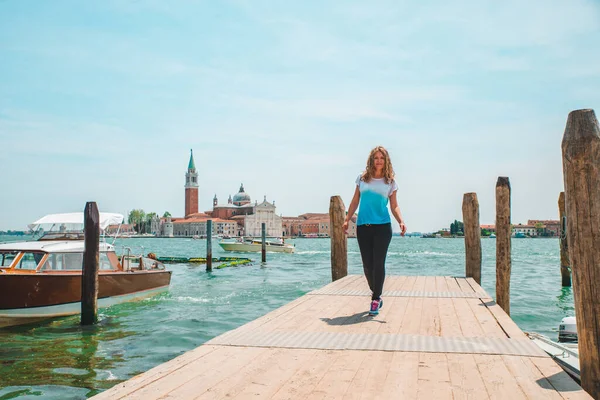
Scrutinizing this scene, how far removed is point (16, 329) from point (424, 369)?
35.3 ft

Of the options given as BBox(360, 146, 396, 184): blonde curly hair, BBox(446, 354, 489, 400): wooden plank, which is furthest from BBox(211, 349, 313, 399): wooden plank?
BBox(360, 146, 396, 184): blonde curly hair

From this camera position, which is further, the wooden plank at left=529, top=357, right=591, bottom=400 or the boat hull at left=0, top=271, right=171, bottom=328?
the boat hull at left=0, top=271, right=171, bottom=328

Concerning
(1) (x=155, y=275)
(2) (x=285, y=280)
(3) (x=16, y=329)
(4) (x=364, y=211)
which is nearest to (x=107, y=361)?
(3) (x=16, y=329)

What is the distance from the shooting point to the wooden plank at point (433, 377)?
10.1 ft

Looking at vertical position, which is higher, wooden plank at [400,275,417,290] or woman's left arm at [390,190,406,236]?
woman's left arm at [390,190,406,236]

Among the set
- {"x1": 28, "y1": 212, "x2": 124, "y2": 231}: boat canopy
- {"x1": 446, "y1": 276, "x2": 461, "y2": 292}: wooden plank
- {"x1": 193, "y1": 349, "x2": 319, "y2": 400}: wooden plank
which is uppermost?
{"x1": 28, "y1": 212, "x2": 124, "y2": 231}: boat canopy

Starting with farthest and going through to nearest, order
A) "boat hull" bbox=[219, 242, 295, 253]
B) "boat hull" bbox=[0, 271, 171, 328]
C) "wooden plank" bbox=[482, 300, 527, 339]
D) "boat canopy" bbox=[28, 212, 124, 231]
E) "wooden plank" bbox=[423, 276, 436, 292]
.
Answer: "boat hull" bbox=[219, 242, 295, 253]
"boat canopy" bbox=[28, 212, 124, 231]
"boat hull" bbox=[0, 271, 171, 328]
"wooden plank" bbox=[423, 276, 436, 292]
"wooden plank" bbox=[482, 300, 527, 339]

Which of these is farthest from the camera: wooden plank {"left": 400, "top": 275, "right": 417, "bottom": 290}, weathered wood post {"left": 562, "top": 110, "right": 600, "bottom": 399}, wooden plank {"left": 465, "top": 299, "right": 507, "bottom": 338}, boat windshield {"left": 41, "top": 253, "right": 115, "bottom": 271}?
boat windshield {"left": 41, "top": 253, "right": 115, "bottom": 271}

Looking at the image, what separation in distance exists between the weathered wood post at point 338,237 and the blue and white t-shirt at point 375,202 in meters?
4.03

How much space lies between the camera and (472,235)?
10727 millimetres

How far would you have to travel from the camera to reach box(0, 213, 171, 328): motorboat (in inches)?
474

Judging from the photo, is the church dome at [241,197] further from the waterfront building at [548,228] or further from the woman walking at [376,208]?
the woman walking at [376,208]

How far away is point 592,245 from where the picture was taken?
3.48m

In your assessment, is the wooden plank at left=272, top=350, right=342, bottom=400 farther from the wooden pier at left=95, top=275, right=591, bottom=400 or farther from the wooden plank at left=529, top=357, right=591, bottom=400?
the wooden plank at left=529, top=357, right=591, bottom=400
